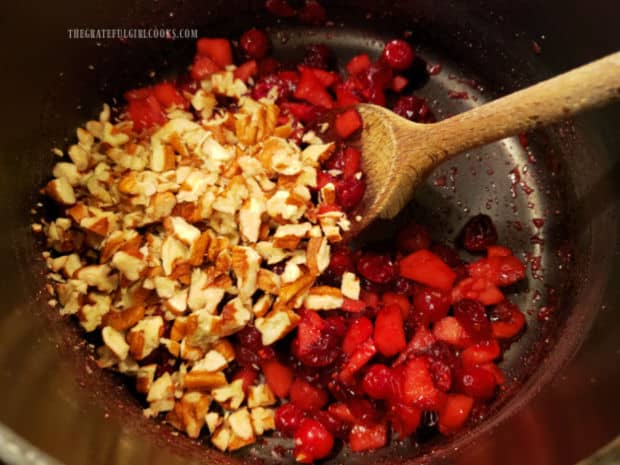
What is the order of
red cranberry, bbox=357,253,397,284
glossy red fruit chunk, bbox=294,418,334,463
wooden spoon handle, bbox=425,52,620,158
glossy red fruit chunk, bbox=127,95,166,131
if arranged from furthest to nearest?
glossy red fruit chunk, bbox=127,95,166,131 < red cranberry, bbox=357,253,397,284 < glossy red fruit chunk, bbox=294,418,334,463 < wooden spoon handle, bbox=425,52,620,158

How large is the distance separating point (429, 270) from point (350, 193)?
0.91ft

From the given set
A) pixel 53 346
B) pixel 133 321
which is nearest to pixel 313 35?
pixel 133 321

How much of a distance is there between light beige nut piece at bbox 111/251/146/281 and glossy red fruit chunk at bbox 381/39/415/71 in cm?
91

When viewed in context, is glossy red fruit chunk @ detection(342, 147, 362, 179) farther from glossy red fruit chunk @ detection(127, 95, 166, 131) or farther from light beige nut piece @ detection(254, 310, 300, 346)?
glossy red fruit chunk @ detection(127, 95, 166, 131)

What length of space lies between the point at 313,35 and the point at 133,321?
3.29 ft

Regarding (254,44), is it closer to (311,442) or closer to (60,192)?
(60,192)

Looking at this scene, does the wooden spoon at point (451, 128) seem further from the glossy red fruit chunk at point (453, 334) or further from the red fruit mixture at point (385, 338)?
the glossy red fruit chunk at point (453, 334)

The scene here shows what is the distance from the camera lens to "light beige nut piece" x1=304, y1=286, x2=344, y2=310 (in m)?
1.25

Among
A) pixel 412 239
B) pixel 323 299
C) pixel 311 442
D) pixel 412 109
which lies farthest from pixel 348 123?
pixel 311 442

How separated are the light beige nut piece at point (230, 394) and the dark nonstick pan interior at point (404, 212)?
119 millimetres

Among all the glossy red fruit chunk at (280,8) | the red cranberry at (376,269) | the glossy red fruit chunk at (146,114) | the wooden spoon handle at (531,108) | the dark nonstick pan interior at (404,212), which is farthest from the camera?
the glossy red fruit chunk at (280,8)

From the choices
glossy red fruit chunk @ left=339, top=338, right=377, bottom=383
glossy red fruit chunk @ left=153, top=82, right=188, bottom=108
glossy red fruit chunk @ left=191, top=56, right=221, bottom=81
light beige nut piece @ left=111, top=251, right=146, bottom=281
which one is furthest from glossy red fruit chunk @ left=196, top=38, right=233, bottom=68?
glossy red fruit chunk @ left=339, top=338, right=377, bottom=383

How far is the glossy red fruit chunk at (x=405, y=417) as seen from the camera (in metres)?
1.19

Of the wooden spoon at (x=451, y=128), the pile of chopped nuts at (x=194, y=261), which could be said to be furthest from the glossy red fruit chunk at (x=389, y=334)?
the wooden spoon at (x=451, y=128)
